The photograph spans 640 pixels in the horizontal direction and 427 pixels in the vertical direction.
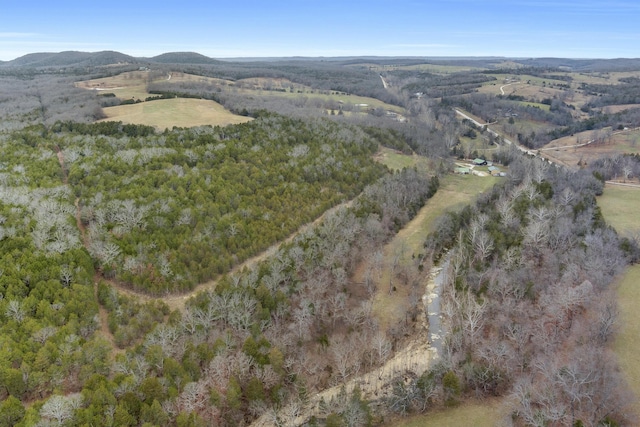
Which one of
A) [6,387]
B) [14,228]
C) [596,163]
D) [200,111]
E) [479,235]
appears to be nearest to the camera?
[6,387]

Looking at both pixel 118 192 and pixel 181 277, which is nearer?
pixel 181 277

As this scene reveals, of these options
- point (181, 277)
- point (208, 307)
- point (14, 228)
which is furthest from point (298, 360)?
point (14, 228)

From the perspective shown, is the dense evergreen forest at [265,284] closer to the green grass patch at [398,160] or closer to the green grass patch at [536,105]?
the green grass patch at [398,160]

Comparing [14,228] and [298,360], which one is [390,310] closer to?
[298,360]

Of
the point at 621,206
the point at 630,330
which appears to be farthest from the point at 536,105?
the point at 630,330

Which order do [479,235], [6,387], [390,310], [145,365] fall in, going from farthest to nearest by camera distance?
[479,235] < [390,310] < [145,365] < [6,387]

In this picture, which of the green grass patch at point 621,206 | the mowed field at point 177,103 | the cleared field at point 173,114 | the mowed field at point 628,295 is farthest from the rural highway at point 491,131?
the cleared field at point 173,114
